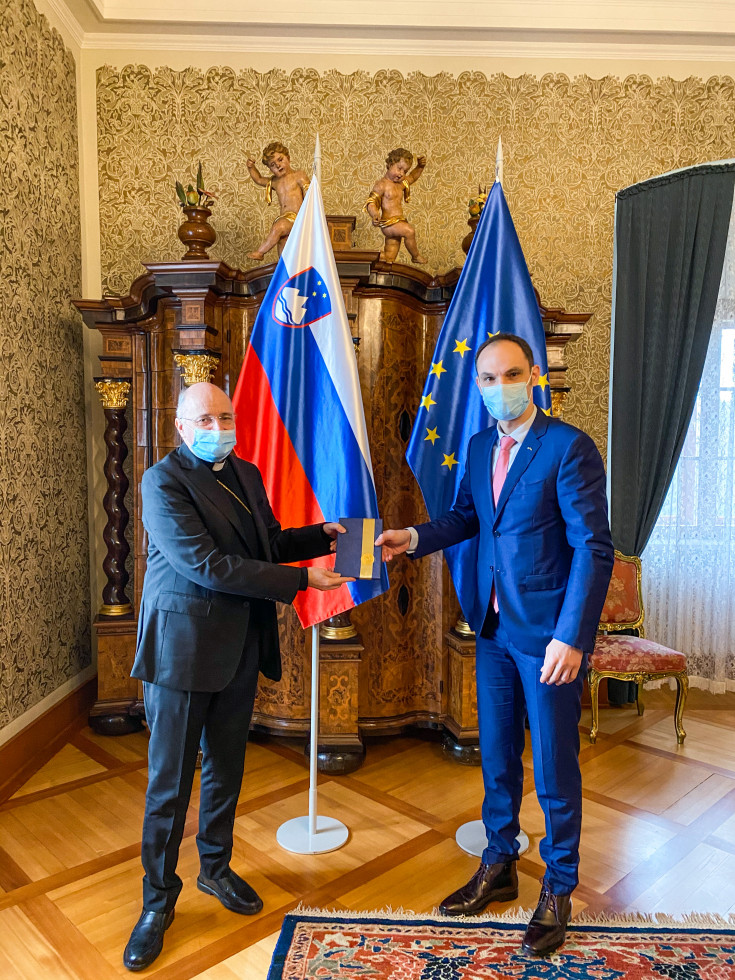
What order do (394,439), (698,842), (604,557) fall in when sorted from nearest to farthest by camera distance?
(604,557), (698,842), (394,439)

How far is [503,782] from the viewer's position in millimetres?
2285

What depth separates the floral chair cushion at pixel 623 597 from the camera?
4023 mm

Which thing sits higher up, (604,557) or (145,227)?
(145,227)

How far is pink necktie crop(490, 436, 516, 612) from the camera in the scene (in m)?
2.21

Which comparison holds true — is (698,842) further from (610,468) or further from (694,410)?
(694,410)

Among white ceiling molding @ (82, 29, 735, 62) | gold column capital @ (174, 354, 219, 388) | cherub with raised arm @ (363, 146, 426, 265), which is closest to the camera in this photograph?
gold column capital @ (174, 354, 219, 388)

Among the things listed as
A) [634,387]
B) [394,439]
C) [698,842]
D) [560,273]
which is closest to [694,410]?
[634,387]

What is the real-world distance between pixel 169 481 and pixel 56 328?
2123 millimetres

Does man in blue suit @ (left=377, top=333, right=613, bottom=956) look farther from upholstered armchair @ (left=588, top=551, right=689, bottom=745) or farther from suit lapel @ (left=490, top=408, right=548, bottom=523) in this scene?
upholstered armchair @ (left=588, top=551, right=689, bottom=745)

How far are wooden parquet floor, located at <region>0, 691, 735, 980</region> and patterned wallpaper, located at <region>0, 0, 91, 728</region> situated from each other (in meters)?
0.59

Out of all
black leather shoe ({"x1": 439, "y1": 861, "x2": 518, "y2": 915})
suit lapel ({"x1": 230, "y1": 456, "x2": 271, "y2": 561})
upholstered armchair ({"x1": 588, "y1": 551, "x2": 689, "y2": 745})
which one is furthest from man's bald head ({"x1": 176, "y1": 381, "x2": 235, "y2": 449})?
upholstered armchair ({"x1": 588, "y1": 551, "x2": 689, "y2": 745})

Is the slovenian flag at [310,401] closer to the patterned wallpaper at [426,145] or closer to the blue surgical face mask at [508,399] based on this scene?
the blue surgical face mask at [508,399]

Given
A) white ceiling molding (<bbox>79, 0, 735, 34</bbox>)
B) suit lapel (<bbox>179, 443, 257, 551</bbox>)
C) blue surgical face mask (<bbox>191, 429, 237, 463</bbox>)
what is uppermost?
white ceiling molding (<bbox>79, 0, 735, 34</bbox>)

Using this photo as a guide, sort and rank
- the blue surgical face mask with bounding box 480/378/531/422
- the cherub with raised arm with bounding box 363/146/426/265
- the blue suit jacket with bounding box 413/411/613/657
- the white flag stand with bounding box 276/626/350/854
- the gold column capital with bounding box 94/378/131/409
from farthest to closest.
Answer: the gold column capital with bounding box 94/378/131/409, the cherub with raised arm with bounding box 363/146/426/265, the white flag stand with bounding box 276/626/350/854, the blue surgical face mask with bounding box 480/378/531/422, the blue suit jacket with bounding box 413/411/613/657
